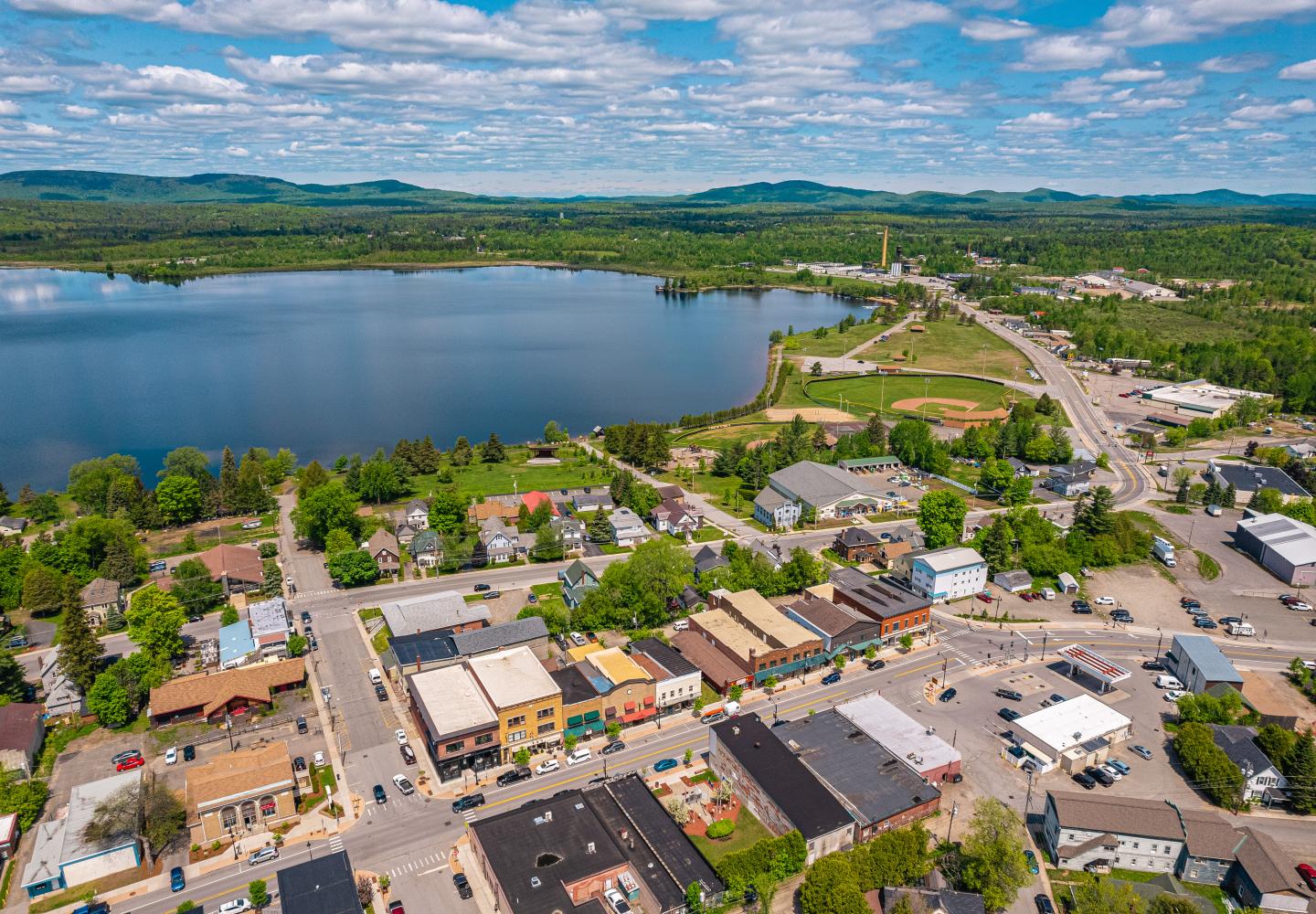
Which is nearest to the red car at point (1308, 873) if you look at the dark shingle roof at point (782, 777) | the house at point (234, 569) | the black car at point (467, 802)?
the dark shingle roof at point (782, 777)

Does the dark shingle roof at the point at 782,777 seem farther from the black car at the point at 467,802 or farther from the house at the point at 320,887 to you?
the house at the point at 320,887

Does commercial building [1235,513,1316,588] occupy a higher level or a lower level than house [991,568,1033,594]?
higher

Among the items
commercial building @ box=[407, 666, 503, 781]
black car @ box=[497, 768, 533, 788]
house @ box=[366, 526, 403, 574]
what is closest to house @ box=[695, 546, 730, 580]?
commercial building @ box=[407, 666, 503, 781]

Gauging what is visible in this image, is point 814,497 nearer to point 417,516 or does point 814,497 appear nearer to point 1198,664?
point 1198,664

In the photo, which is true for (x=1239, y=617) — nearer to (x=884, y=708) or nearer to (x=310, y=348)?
(x=884, y=708)

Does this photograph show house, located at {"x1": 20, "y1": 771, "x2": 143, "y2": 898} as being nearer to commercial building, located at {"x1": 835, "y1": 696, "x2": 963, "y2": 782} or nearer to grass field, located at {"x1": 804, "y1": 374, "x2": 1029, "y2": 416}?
commercial building, located at {"x1": 835, "y1": 696, "x2": 963, "y2": 782}

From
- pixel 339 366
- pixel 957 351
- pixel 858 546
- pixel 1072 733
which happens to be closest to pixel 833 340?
pixel 957 351
